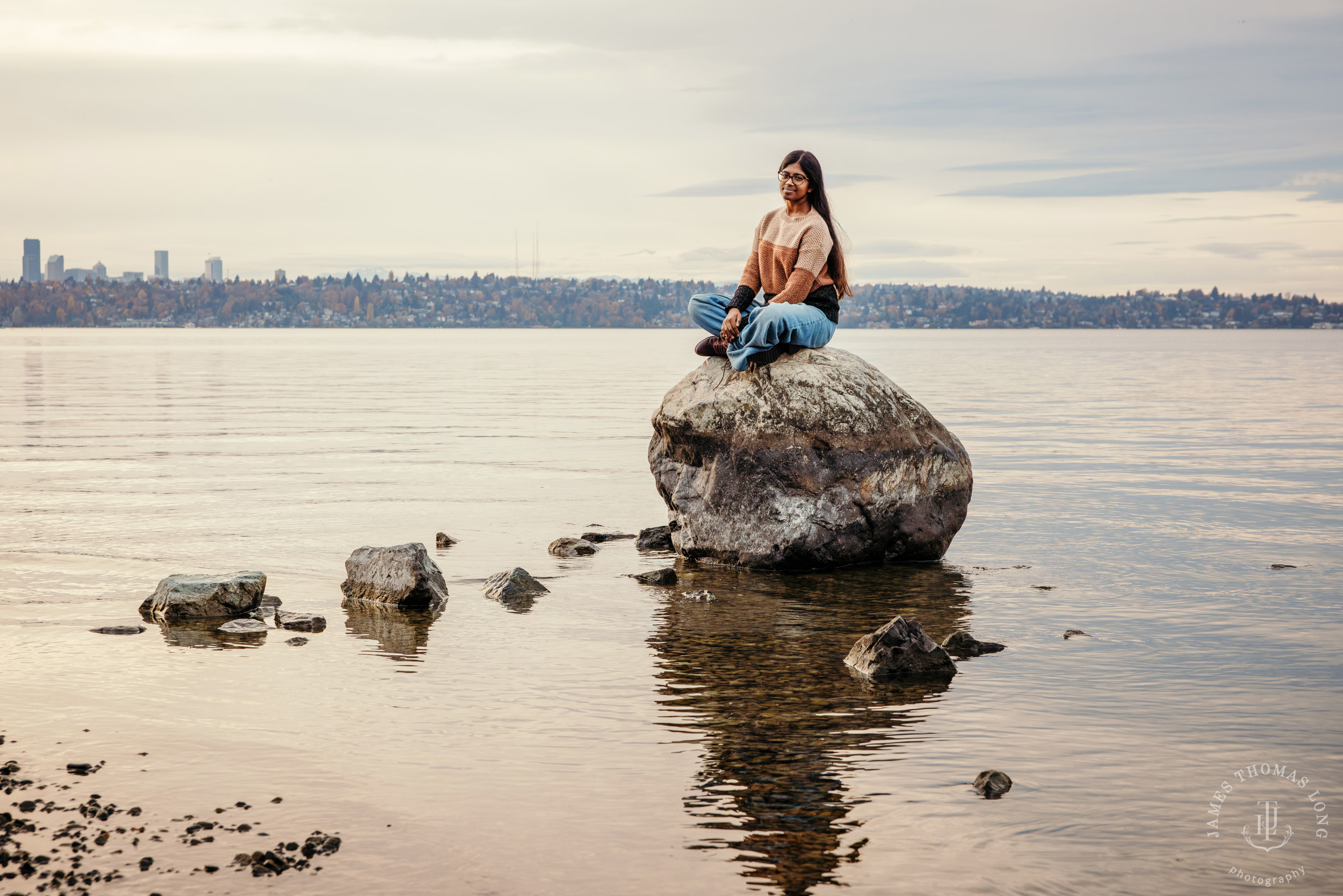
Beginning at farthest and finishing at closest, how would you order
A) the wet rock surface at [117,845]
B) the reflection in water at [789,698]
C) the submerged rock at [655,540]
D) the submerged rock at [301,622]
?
the submerged rock at [655,540]
the submerged rock at [301,622]
the reflection in water at [789,698]
the wet rock surface at [117,845]

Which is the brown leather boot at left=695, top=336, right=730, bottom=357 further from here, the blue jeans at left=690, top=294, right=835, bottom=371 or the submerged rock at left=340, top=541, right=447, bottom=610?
the submerged rock at left=340, top=541, right=447, bottom=610

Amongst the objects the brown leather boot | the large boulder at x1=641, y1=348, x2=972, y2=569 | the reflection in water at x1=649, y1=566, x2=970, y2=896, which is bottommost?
the reflection in water at x1=649, y1=566, x2=970, y2=896

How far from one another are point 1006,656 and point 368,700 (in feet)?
15.8

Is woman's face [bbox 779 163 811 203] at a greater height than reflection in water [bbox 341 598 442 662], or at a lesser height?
greater

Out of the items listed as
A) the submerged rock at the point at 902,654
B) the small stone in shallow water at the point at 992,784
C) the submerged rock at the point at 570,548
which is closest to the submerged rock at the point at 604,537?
the submerged rock at the point at 570,548

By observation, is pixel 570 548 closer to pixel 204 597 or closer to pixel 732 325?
pixel 732 325

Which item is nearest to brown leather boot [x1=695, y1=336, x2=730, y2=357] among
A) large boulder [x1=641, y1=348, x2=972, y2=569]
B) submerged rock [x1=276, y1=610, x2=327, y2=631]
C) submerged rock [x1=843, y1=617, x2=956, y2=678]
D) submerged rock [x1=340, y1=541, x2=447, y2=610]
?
large boulder [x1=641, y1=348, x2=972, y2=569]

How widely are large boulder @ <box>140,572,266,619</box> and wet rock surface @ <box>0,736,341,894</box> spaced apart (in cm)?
394

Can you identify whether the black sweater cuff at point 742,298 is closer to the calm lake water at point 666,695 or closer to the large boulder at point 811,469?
the large boulder at point 811,469

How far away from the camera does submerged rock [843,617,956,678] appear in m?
8.57

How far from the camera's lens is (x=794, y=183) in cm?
1287

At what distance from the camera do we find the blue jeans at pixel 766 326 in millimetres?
12641

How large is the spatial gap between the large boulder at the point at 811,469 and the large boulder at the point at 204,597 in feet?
15.9

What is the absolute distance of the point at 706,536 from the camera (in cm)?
1303
